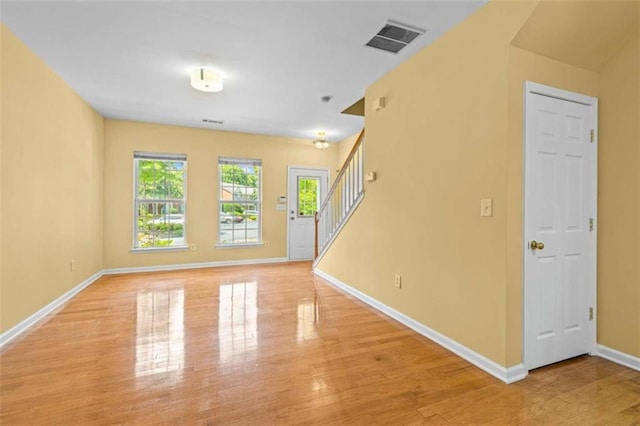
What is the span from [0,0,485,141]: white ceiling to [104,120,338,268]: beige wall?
104 centimetres

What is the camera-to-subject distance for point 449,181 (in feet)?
8.68

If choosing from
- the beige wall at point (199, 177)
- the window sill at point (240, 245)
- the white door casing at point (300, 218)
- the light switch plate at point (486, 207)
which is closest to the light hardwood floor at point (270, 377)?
the light switch plate at point (486, 207)

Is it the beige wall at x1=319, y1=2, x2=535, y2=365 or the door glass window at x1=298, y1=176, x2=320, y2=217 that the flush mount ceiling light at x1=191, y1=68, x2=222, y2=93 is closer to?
the beige wall at x1=319, y1=2, x2=535, y2=365

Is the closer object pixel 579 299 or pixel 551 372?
pixel 551 372

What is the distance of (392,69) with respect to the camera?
3355 millimetres

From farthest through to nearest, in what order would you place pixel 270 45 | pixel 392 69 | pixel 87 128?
pixel 87 128, pixel 392 69, pixel 270 45

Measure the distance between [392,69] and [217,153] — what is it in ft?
12.9

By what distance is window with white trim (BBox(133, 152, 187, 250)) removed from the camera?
556cm

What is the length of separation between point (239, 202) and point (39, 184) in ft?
11.1

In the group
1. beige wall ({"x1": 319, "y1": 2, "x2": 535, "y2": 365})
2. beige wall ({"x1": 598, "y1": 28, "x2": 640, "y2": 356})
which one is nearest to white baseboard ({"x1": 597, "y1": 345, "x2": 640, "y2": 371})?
beige wall ({"x1": 598, "y1": 28, "x2": 640, "y2": 356})

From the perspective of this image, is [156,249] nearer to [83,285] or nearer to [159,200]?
[159,200]

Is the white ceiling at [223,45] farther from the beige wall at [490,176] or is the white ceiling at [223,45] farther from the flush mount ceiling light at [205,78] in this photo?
the beige wall at [490,176]

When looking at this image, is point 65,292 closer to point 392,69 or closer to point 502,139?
point 392,69

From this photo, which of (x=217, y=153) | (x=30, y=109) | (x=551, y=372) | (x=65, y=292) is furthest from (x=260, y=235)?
(x=551, y=372)
